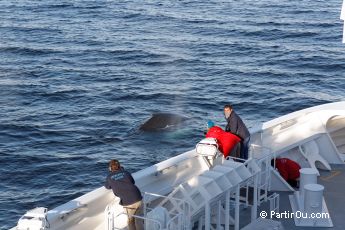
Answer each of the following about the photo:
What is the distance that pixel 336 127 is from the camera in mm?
19547

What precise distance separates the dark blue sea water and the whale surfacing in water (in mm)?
643

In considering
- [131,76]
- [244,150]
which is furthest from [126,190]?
[131,76]

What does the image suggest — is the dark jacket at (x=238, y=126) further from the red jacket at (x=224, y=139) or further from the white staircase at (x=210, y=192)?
the white staircase at (x=210, y=192)

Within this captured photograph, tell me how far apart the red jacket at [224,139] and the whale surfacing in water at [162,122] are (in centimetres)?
2273

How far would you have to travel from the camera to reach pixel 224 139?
16.0m

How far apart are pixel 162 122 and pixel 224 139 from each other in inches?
Result: 953

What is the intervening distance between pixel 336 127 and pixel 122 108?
23.9 meters

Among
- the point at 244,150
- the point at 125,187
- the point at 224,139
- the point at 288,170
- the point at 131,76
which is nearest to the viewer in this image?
the point at 125,187

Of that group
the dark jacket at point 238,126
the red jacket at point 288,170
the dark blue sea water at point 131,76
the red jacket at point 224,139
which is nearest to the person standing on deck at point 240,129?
the dark jacket at point 238,126

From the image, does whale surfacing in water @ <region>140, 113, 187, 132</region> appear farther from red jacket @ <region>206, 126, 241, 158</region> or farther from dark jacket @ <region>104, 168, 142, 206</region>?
dark jacket @ <region>104, 168, 142, 206</region>

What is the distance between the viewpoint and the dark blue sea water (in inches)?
1336

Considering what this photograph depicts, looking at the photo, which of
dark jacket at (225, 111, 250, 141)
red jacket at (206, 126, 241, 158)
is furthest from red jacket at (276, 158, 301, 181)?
red jacket at (206, 126, 241, 158)

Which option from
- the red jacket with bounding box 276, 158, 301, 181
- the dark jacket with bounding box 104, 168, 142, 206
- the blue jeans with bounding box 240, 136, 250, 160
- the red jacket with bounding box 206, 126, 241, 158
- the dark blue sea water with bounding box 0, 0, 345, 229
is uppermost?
the dark jacket with bounding box 104, 168, 142, 206

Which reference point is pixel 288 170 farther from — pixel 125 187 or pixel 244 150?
pixel 125 187
